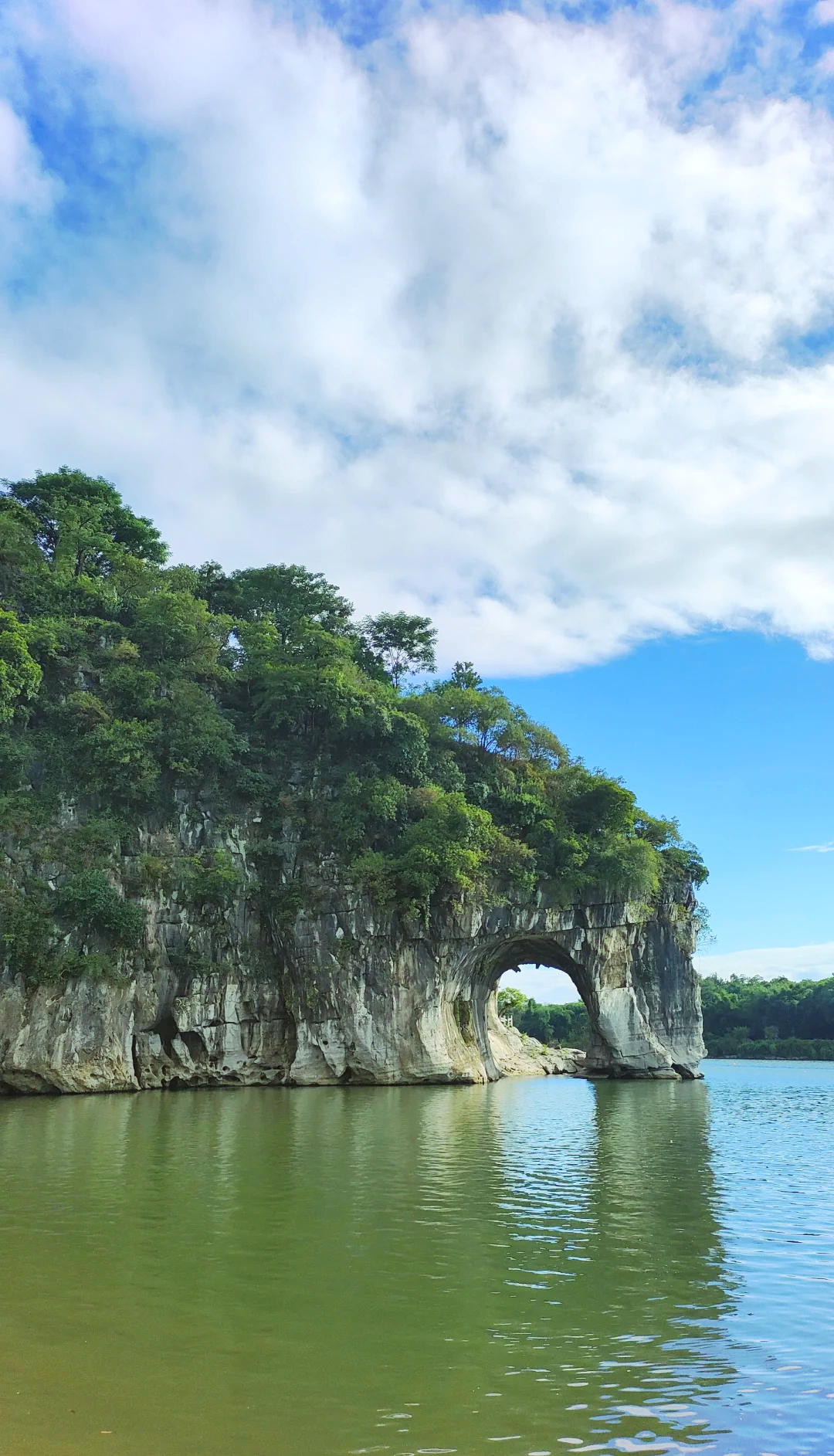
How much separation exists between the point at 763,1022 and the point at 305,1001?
54712mm

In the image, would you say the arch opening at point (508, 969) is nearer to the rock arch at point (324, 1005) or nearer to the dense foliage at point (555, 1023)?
the rock arch at point (324, 1005)

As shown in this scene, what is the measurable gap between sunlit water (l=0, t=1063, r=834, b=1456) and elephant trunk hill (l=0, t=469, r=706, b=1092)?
40.6ft

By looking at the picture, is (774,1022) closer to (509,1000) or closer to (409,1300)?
(509,1000)

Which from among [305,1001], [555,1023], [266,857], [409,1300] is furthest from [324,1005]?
[555,1023]

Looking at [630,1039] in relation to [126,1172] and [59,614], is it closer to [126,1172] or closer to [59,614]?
[59,614]

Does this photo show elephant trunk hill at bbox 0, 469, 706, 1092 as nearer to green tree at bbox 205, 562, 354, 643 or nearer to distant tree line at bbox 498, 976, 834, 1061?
green tree at bbox 205, 562, 354, 643

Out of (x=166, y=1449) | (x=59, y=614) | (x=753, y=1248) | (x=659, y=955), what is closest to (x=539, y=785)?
(x=659, y=955)

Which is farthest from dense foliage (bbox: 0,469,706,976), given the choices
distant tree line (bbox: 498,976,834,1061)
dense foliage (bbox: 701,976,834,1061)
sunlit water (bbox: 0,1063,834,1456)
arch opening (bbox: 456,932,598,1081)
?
dense foliage (bbox: 701,976,834,1061)

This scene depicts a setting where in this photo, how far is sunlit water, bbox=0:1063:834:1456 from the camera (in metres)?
5.26

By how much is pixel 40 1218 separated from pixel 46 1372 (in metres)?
4.70

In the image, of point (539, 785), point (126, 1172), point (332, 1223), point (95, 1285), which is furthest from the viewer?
point (539, 785)

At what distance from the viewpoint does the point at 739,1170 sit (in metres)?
14.3

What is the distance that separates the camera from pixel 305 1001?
3152 centimetres

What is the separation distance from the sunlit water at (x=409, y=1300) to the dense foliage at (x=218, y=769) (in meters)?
13.9
